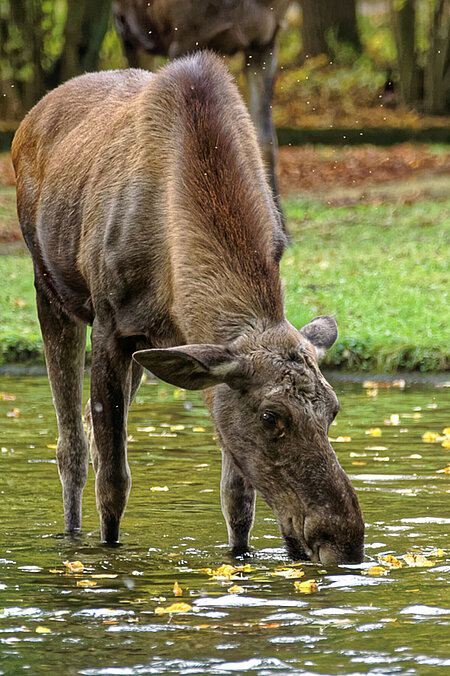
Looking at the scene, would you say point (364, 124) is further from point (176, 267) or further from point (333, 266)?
point (176, 267)

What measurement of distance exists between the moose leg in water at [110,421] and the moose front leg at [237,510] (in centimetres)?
58

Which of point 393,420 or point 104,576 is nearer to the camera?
point 104,576

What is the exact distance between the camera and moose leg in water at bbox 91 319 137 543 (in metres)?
6.89

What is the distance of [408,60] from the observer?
30.4m

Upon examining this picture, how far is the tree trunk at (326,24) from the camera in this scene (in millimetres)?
32875

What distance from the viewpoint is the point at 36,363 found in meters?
12.5

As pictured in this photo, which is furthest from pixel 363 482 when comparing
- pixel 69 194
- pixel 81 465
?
pixel 69 194

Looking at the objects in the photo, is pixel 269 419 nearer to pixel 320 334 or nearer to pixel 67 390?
pixel 320 334

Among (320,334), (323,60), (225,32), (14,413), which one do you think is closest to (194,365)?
(320,334)

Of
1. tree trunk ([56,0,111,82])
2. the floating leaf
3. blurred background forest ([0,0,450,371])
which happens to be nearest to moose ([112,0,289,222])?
blurred background forest ([0,0,450,371])

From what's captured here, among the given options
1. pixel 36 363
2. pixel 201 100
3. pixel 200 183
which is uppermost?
pixel 201 100

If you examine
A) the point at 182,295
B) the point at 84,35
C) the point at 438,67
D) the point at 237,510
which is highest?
the point at 84,35

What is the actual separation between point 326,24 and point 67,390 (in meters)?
27.2

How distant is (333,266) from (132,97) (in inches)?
384
